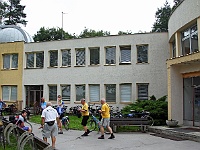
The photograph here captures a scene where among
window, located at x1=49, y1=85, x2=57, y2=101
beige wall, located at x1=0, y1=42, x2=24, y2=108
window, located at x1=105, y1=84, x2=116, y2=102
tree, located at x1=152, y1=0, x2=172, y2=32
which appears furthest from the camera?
tree, located at x1=152, y1=0, x2=172, y2=32

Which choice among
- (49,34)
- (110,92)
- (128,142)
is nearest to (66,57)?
(110,92)

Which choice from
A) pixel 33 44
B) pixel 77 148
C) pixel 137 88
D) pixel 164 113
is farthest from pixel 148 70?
pixel 77 148

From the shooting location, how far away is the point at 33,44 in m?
29.1

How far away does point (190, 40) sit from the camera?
16453mm

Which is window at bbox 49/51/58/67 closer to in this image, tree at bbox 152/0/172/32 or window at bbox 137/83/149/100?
window at bbox 137/83/149/100

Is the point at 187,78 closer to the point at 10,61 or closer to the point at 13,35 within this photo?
the point at 10,61

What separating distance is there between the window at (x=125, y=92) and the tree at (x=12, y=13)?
40.3 metres

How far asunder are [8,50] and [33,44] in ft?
9.94

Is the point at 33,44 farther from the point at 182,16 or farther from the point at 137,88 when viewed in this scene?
the point at 182,16

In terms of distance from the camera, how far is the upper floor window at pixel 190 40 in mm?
15622

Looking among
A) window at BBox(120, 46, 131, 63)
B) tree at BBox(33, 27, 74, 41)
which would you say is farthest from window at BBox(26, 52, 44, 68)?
tree at BBox(33, 27, 74, 41)

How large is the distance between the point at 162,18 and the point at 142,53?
37412 mm

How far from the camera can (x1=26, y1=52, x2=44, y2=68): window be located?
28.9 m

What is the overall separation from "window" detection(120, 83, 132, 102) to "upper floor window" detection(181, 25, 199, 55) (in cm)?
797
